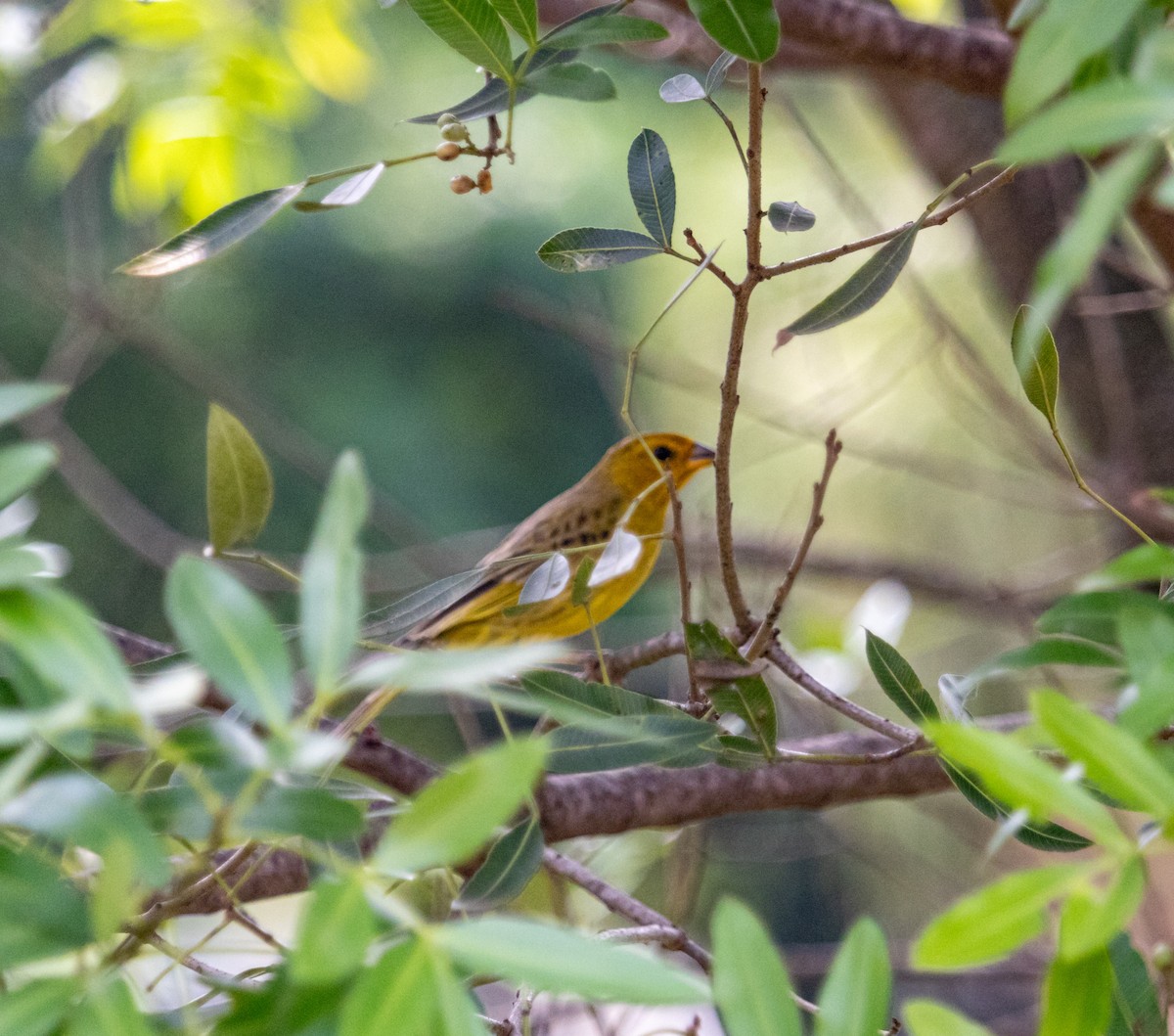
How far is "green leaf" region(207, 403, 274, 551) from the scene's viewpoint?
984 mm

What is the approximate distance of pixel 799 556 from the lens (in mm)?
953

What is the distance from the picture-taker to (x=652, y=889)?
110 inches

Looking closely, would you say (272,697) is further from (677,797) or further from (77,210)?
(77,210)

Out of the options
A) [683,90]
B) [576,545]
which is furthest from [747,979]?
[576,545]

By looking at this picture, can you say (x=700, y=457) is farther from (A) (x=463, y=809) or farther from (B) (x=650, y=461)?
(A) (x=463, y=809)

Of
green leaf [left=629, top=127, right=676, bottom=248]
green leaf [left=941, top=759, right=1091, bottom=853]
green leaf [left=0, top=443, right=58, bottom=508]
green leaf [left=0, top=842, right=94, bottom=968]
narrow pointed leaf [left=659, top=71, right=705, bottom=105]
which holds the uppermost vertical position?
narrow pointed leaf [left=659, top=71, right=705, bottom=105]

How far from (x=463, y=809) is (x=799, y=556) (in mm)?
566

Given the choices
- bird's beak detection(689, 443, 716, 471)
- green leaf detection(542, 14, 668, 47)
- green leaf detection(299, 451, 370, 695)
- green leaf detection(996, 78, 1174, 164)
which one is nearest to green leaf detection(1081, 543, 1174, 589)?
green leaf detection(996, 78, 1174, 164)

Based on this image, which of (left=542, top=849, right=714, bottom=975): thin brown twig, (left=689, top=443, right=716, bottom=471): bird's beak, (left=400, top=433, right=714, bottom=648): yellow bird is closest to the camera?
(left=542, top=849, right=714, bottom=975): thin brown twig

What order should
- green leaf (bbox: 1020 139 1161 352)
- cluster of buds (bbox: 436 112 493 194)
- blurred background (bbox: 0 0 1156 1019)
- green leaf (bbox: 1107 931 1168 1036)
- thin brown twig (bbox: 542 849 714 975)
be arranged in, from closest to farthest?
green leaf (bbox: 1020 139 1161 352) < green leaf (bbox: 1107 931 1168 1036) < cluster of buds (bbox: 436 112 493 194) < thin brown twig (bbox: 542 849 714 975) < blurred background (bbox: 0 0 1156 1019)

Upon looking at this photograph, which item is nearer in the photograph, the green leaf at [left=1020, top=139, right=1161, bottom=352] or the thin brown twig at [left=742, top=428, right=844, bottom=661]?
the green leaf at [left=1020, top=139, right=1161, bottom=352]

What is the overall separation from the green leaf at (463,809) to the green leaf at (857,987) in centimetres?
19

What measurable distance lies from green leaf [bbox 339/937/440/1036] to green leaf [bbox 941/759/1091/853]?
0.55 m

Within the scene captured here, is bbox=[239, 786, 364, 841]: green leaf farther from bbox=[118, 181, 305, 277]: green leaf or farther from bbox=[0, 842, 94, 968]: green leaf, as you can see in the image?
bbox=[118, 181, 305, 277]: green leaf
